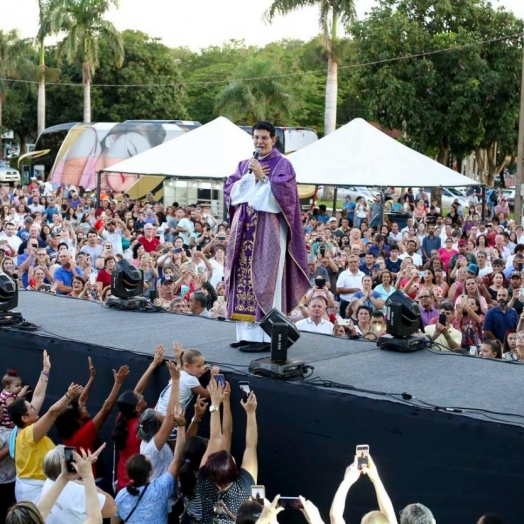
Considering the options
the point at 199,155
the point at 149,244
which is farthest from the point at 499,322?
the point at 199,155

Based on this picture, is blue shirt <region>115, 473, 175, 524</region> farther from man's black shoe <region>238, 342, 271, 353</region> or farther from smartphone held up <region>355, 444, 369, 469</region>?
man's black shoe <region>238, 342, 271, 353</region>

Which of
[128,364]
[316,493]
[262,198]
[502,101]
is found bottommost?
[316,493]

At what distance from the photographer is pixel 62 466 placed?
5.29 metres

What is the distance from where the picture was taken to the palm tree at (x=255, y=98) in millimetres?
46156

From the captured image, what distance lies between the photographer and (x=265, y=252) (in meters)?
7.13

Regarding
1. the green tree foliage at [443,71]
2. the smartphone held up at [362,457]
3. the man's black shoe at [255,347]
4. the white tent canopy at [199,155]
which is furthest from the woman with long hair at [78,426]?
the green tree foliage at [443,71]

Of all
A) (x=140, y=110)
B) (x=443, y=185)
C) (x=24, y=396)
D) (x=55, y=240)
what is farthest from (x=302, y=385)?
(x=140, y=110)

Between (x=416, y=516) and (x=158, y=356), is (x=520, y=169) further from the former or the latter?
(x=416, y=516)

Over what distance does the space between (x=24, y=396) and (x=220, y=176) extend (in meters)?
11.8

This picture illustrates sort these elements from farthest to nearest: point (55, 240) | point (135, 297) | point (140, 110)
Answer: point (140, 110) < point (55, 240) < point (135, 297)

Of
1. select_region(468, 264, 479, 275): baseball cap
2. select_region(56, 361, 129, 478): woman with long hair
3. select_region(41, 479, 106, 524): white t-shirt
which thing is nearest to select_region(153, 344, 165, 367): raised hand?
select_region(56, 361, 129, 478): woman with long hair

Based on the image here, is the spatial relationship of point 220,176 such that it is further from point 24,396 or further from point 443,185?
point 24,396

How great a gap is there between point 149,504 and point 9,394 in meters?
1.82

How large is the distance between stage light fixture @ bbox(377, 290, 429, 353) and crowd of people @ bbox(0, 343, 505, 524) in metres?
1.27
